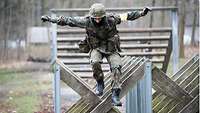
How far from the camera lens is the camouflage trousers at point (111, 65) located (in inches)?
251

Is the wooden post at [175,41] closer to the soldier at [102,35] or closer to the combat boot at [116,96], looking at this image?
the soldier at [102,35]

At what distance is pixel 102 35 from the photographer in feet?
21.4

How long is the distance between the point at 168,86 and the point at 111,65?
115 centimetres

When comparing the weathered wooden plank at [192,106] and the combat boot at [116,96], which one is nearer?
the combat boot at [116,96]

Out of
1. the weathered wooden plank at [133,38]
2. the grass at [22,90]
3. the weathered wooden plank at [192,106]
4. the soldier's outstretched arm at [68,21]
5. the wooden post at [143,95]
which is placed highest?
the soldier's outstretched arm at [68,21]

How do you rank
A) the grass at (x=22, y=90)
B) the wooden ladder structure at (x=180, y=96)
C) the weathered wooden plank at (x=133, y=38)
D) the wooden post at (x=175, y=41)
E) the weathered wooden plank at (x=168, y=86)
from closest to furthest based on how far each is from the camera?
the weathered wooden plank at (x=168, y=86), the wooden ladder structure at (x=180, y=96), the grass at (x=22, y=90), the wooden post at (x=175, y=41), the weathered wooden plank at (x=133, y=38)

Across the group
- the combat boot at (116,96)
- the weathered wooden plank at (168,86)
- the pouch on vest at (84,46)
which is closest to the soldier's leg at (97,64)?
the pouch on vest at (84,46)

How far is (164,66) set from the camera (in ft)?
38.7

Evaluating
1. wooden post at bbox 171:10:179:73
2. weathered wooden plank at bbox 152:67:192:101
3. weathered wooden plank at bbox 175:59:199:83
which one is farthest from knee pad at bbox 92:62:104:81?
wooden post at bbox 171:10:179:73

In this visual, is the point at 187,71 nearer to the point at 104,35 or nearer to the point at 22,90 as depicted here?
the point at 104,35

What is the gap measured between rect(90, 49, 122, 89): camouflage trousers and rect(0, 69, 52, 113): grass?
13.9ft

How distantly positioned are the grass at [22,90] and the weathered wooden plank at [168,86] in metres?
3.93

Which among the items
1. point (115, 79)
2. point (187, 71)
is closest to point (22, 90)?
point (187, 71)

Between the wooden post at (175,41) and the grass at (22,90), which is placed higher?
the wooden post at (175,41)
